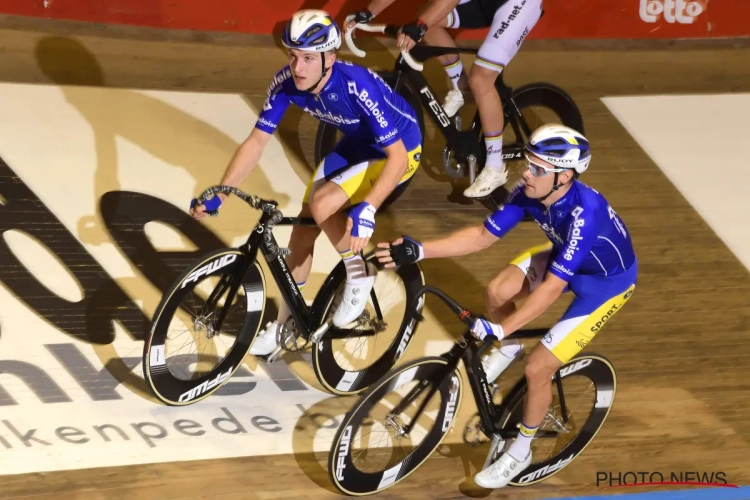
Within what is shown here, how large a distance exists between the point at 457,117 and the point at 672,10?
3471 mm

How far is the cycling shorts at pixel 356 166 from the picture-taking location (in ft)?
14.2

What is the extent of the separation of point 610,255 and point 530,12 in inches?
96.1

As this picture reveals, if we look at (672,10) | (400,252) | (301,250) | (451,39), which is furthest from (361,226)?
(672,10)

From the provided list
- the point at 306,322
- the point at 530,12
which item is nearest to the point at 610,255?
the point at 306,322

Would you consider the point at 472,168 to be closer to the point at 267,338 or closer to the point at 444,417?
the point at 267,338

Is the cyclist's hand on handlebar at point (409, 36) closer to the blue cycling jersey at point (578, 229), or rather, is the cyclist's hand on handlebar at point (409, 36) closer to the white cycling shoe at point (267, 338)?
the blue cycling jersey at point (578, 229)

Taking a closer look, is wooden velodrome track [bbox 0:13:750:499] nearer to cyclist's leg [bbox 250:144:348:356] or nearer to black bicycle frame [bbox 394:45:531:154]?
cyclist's leg [bbox 250:144:348:356]

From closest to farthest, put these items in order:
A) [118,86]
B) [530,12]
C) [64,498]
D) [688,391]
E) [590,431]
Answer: [64,498] < [590,431] < [688,391] < [530,12] < [118,86]

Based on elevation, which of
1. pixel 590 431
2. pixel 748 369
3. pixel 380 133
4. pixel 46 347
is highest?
pixel 380 133

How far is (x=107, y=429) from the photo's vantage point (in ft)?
13.8

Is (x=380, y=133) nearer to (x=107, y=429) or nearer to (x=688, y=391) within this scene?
(x=107, y=429)

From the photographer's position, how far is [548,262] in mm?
4254

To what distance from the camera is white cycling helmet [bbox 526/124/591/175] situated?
375 centimetres

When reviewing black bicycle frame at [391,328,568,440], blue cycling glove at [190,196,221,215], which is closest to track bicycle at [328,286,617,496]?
black bicycle frame at [391,328,568,440]
